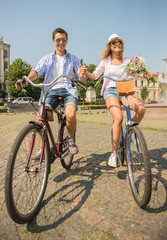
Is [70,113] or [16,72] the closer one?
[70,113]

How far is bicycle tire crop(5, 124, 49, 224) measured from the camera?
1788mm

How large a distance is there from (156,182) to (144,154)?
1.05m

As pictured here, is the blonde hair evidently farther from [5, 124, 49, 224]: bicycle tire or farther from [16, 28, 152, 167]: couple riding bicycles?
[5, 124, 49, 224]: bicycle tire

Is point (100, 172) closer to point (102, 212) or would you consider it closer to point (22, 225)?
point (102, 212)

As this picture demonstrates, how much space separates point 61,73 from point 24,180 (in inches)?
68.7

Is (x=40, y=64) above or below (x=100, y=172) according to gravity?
above

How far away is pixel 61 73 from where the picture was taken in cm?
327

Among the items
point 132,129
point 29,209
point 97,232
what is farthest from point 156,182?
point 29,209

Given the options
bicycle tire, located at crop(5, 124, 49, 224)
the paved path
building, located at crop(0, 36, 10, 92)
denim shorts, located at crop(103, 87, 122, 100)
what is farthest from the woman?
building, located at crop(0, 36, 10, 92)

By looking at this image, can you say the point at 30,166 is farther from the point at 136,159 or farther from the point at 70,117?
the point at 136,159

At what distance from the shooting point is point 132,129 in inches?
98.4

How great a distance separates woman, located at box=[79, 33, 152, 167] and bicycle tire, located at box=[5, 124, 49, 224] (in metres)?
1.10

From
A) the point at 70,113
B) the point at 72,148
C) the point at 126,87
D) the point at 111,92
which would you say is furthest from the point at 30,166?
the point at 111,92

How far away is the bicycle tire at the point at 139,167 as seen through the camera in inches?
81.3
